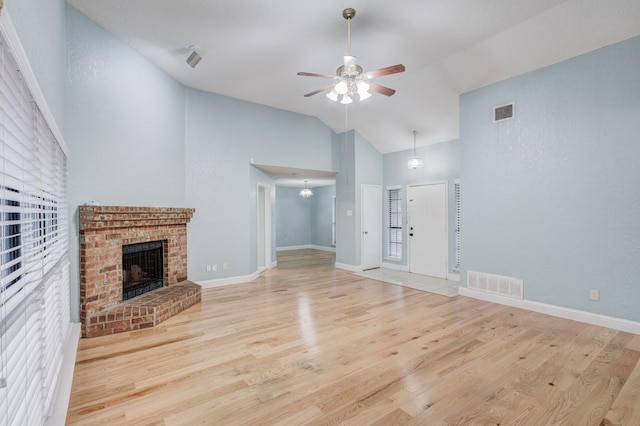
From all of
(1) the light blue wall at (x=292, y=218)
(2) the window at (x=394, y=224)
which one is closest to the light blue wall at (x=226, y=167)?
(2) the window at (x=394, y=224)

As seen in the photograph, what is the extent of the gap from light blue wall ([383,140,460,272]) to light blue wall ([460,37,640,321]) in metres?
1.33

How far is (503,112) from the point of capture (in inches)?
178

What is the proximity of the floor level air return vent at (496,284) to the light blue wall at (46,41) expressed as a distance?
5.41m

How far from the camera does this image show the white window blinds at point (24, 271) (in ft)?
3.91

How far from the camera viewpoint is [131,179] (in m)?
4.10

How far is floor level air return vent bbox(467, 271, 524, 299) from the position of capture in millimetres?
4398

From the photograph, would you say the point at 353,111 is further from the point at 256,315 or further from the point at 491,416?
the point at 491,416

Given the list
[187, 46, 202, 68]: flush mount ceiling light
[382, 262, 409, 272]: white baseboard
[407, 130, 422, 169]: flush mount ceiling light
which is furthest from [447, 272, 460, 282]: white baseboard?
[187, 46, 202, 68]: flush mount ceiling light

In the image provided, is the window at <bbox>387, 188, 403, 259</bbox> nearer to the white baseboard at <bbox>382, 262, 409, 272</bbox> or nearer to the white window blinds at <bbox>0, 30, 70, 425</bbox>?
the white baseboard at <bbox>382, 262, 409, 272</bbox>

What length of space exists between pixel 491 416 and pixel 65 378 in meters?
3.13

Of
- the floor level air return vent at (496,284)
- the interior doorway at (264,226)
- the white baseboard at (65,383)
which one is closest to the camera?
the white baseboard at (65,383)

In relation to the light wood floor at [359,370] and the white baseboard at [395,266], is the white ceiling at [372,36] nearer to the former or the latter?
the light wood floor at [359,370]

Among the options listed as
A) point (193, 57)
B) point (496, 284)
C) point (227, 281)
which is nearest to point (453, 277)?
point (496, 284)

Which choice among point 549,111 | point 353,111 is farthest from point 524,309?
point 353,111
